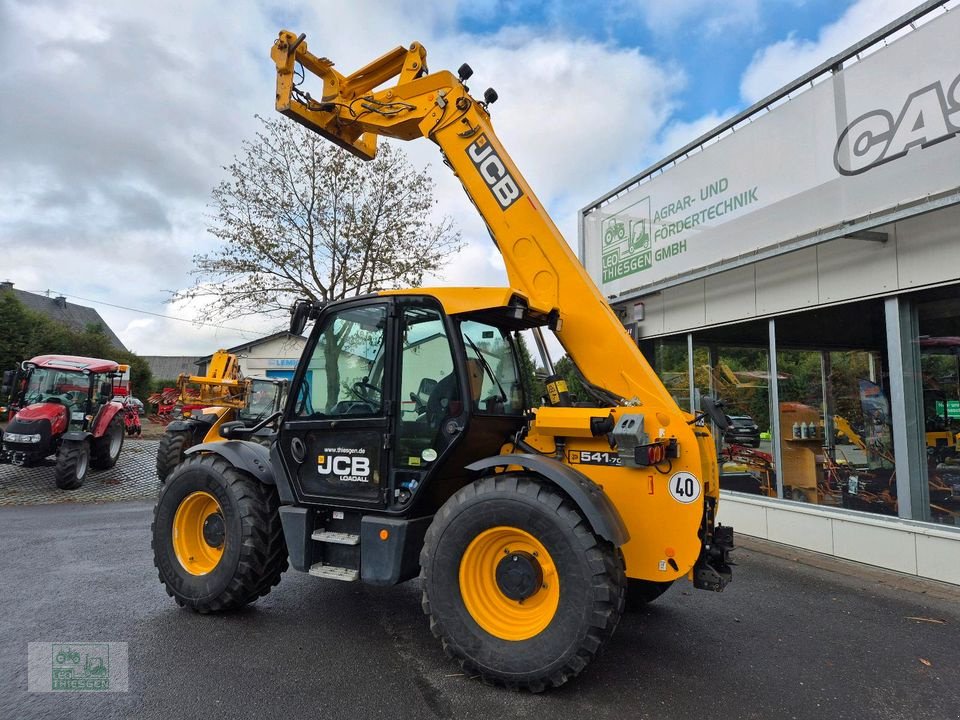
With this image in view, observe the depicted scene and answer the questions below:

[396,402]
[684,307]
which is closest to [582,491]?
[396,402]

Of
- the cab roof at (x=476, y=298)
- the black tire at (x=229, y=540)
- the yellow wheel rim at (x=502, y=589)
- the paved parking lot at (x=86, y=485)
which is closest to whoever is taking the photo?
the yellow wheel rim at (x=502, y=589)

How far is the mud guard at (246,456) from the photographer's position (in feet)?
14.4

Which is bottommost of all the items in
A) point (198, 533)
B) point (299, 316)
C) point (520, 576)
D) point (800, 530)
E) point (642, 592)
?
point (642, 592)

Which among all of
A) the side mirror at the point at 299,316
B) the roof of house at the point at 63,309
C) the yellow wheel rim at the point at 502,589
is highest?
the roof of house at the point at 63,309

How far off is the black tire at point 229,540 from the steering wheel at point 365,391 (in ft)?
3.62

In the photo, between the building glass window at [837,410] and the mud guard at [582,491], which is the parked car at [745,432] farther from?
the mud guard at [582,491]

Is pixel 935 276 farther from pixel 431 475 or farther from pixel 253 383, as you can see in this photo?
pixel 253 383

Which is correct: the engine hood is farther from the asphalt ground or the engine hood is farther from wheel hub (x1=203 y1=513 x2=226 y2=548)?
wheel hub (x1=203 y1=513 x2=226 y2=548)

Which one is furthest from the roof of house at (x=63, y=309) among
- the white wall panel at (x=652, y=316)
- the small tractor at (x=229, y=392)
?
the white wall panel at (x=652, y=316)

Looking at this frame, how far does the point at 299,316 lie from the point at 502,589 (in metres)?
2.19

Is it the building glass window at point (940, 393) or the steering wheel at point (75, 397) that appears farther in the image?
the steering wheel at point (75, 397)

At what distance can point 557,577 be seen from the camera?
318 centimetres

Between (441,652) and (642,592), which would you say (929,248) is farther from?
(441,652)

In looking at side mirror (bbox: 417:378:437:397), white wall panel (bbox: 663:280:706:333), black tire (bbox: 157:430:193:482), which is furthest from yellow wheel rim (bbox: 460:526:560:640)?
black tire (bbox: 157:430:193:482)
